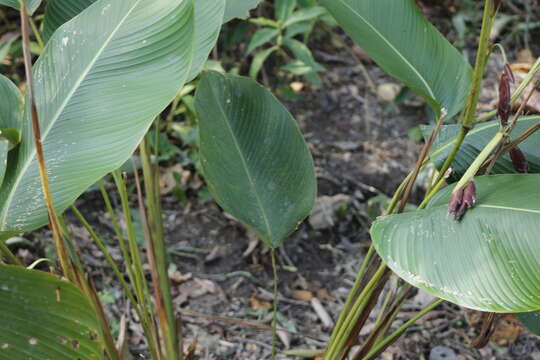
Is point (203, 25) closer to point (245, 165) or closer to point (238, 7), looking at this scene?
point (238, 7)

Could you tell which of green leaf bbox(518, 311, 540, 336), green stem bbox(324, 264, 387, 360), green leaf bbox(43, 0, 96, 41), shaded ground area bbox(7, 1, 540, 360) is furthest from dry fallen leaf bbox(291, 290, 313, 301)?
green leaf bbox(43, 0, 96, 41)

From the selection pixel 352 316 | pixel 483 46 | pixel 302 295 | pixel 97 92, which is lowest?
pixel 302 295

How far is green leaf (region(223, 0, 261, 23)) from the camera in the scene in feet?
3.65

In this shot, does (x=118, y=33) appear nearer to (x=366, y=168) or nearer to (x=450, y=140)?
(x=450, y=140)

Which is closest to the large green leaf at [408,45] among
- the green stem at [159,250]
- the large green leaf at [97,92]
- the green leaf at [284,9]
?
the large green leaf at [97,92]

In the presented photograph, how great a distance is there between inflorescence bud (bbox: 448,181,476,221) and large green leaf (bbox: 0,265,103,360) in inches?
19.0

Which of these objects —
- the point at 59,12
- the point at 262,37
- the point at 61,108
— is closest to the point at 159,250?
the point at 61,108

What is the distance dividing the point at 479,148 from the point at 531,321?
0.30 meters

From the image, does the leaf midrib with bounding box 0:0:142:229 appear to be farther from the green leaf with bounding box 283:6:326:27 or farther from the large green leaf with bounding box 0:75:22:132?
the green leaf with bounding box 283:6:326:27

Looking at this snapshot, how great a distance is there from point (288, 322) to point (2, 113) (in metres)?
0.97

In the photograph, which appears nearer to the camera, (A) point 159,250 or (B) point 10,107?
(B) point 10,107

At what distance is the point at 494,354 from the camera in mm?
1564

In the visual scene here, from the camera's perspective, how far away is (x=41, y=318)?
745 mm

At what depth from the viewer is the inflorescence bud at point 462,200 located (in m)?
0.75
